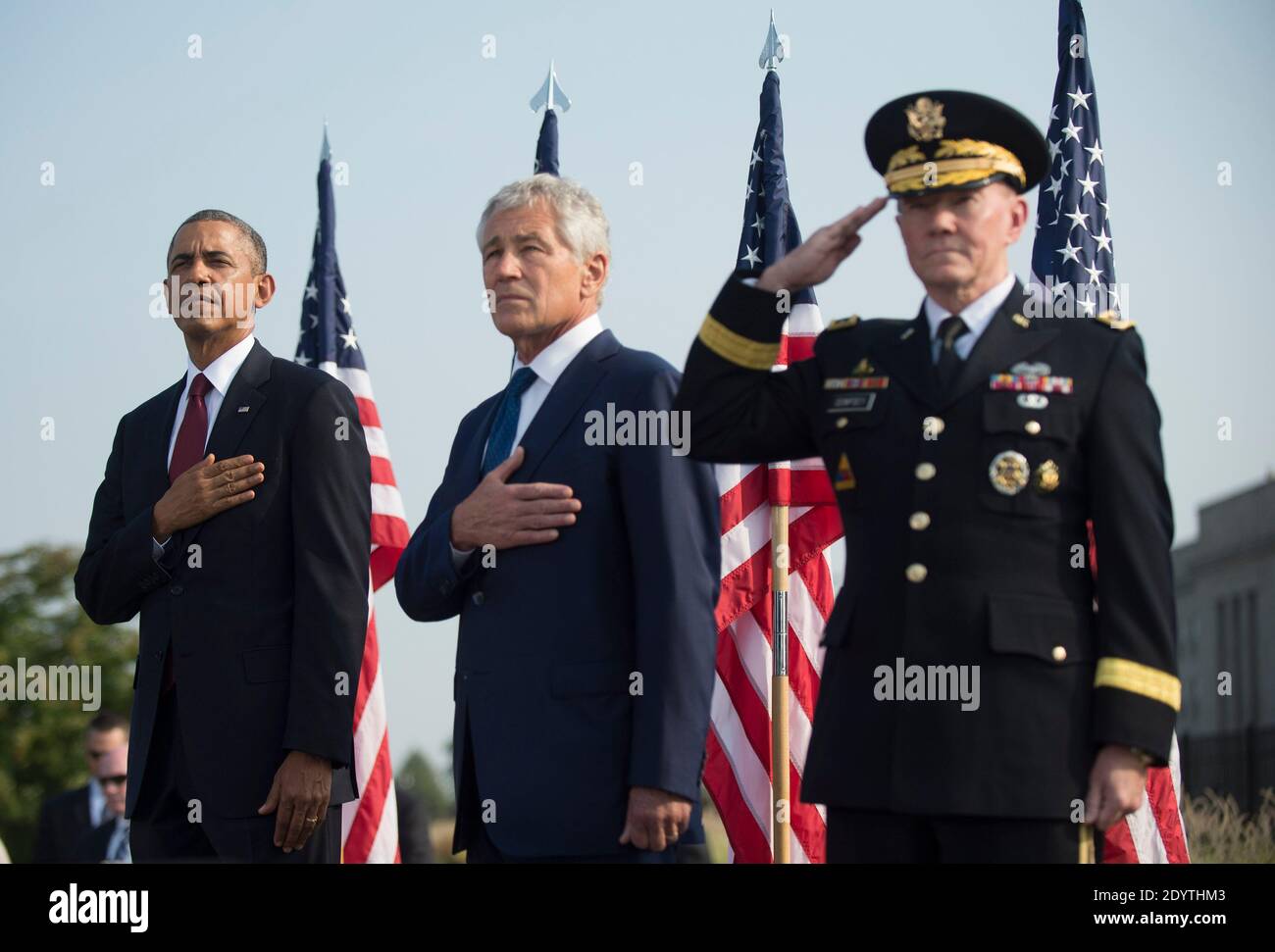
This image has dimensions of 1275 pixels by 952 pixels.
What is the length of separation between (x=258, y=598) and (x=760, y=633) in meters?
2.48

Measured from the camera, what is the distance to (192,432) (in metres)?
4.28

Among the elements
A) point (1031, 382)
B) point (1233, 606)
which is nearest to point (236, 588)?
point (1031, 382)

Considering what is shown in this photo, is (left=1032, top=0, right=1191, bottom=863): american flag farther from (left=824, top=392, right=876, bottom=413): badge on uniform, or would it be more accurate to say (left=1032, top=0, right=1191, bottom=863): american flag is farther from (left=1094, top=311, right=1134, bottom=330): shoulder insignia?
(left=824, top=392, right=876, bottom=413): badge on uniform

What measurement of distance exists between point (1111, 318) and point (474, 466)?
5.04 ft

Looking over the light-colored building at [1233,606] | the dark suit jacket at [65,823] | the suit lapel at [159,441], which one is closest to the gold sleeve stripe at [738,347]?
the suit lapel at [159,441]

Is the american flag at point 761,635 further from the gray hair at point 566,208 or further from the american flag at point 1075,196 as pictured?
the gray hair at point 566,208

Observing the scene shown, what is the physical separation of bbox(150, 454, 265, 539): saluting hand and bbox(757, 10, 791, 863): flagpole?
2.38 meters

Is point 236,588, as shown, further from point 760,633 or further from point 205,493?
point 760,633

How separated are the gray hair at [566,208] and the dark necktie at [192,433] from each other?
887mm

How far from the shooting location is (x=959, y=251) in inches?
132

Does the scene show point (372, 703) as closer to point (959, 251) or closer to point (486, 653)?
point (486, 653)

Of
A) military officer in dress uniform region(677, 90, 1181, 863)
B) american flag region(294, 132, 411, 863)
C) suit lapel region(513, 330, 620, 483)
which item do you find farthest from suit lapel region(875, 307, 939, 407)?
american flag region(294, 132, 411, 863)

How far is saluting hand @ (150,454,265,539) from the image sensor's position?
408 centimetres
